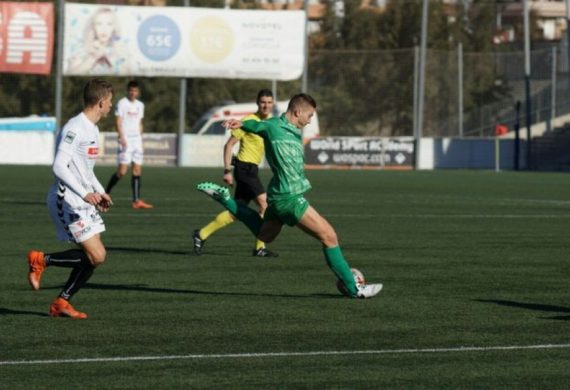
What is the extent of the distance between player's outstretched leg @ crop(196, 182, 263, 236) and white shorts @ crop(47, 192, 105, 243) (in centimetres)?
307

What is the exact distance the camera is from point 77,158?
11.6m

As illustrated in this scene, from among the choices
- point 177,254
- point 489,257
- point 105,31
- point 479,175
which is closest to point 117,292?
point 177,254

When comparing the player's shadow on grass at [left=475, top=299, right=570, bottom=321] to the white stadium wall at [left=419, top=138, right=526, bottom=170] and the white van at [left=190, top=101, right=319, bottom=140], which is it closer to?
the white van at [left=190, top=101, right=319, bottom=140]

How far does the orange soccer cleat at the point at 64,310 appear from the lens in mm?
11742

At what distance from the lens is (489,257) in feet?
58.0

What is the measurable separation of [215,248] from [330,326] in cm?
759

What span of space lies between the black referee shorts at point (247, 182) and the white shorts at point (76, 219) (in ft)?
22.4

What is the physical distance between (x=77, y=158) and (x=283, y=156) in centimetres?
228

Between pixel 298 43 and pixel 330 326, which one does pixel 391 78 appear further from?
pixel 330 326

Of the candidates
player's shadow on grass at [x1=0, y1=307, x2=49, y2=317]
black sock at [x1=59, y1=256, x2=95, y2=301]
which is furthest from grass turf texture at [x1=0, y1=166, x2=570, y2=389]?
black sock at [x1=59, y1=256, x2=95, y2=301]

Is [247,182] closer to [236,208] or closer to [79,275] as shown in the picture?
[236,208]

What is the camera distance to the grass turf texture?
927cm

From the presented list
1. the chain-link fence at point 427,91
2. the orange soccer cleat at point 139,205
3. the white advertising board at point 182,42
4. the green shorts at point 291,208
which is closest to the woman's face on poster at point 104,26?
the white advertising board at point 182,42

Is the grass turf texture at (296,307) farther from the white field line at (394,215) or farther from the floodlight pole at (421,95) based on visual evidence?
the floodlight pole at (421,95)
